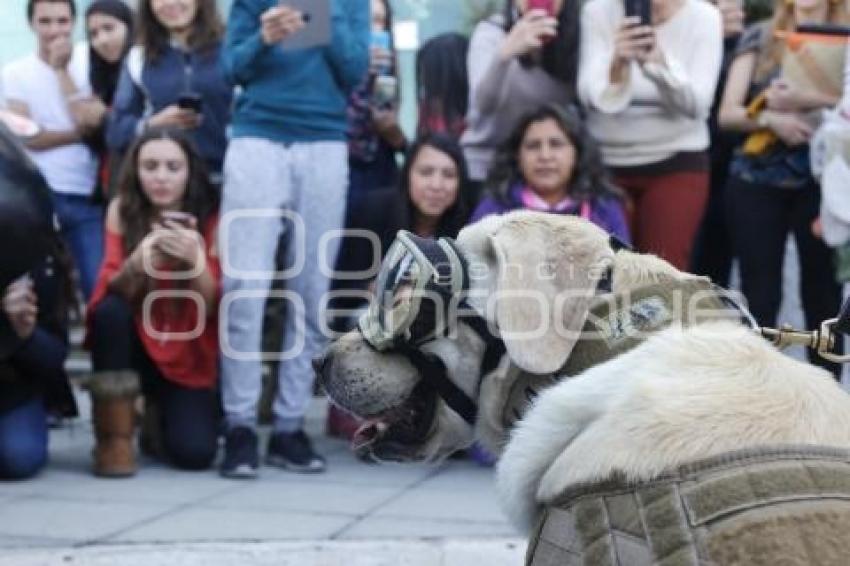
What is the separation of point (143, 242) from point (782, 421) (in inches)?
145

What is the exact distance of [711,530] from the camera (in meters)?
1.75

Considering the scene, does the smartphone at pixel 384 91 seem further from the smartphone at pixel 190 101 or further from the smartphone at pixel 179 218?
the smartphone at pixel 179 218

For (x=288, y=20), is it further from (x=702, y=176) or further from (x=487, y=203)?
(x=702, y=176)

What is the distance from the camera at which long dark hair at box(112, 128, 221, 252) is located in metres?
5.31

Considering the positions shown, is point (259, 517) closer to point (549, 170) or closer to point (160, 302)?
point (160, 302)

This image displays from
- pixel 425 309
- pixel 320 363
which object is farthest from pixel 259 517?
pixel 425 309

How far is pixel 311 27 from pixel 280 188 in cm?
64

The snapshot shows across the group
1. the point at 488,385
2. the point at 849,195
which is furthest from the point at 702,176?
the point at 488,385

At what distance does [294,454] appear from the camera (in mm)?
5250

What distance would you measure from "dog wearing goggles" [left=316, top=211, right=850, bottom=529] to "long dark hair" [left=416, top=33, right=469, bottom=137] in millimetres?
3426

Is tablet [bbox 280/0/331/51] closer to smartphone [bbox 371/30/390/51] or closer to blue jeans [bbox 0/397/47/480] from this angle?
smartphone [bbox 371/30/390/51]

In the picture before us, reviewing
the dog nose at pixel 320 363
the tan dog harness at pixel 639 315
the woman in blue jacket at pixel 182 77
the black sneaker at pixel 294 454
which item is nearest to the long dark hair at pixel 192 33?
the woman in blue jacket at pixel 182 77

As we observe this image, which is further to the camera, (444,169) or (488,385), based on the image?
(444,169)

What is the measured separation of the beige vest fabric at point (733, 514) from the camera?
1714mm
